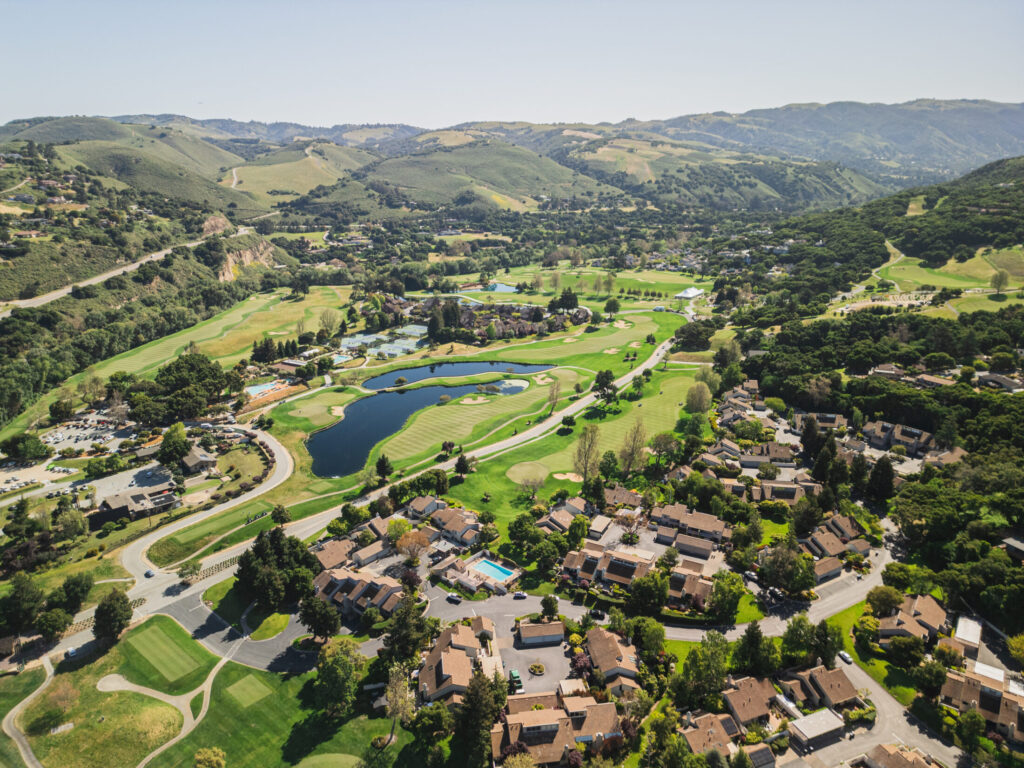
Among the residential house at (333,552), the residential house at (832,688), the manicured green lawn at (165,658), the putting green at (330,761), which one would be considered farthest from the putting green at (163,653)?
the residential house at (832,688)

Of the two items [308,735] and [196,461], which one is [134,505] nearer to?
[196,461]

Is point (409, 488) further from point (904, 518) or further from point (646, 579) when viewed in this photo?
point (904, 518)

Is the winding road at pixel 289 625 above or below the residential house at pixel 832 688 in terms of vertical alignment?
below

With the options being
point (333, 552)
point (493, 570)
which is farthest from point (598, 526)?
point (333, 552)

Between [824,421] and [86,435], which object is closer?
[824,421]

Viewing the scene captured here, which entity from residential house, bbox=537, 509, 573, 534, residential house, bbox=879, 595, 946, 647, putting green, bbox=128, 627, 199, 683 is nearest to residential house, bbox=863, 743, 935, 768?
residential house, bbox=879, 595, 946, 647

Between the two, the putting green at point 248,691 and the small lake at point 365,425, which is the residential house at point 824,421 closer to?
the small lake at point 365,425

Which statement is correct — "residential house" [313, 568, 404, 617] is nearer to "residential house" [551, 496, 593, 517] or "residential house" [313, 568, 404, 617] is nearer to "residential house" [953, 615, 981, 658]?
"residential house" [551, 496, 593, 517]
